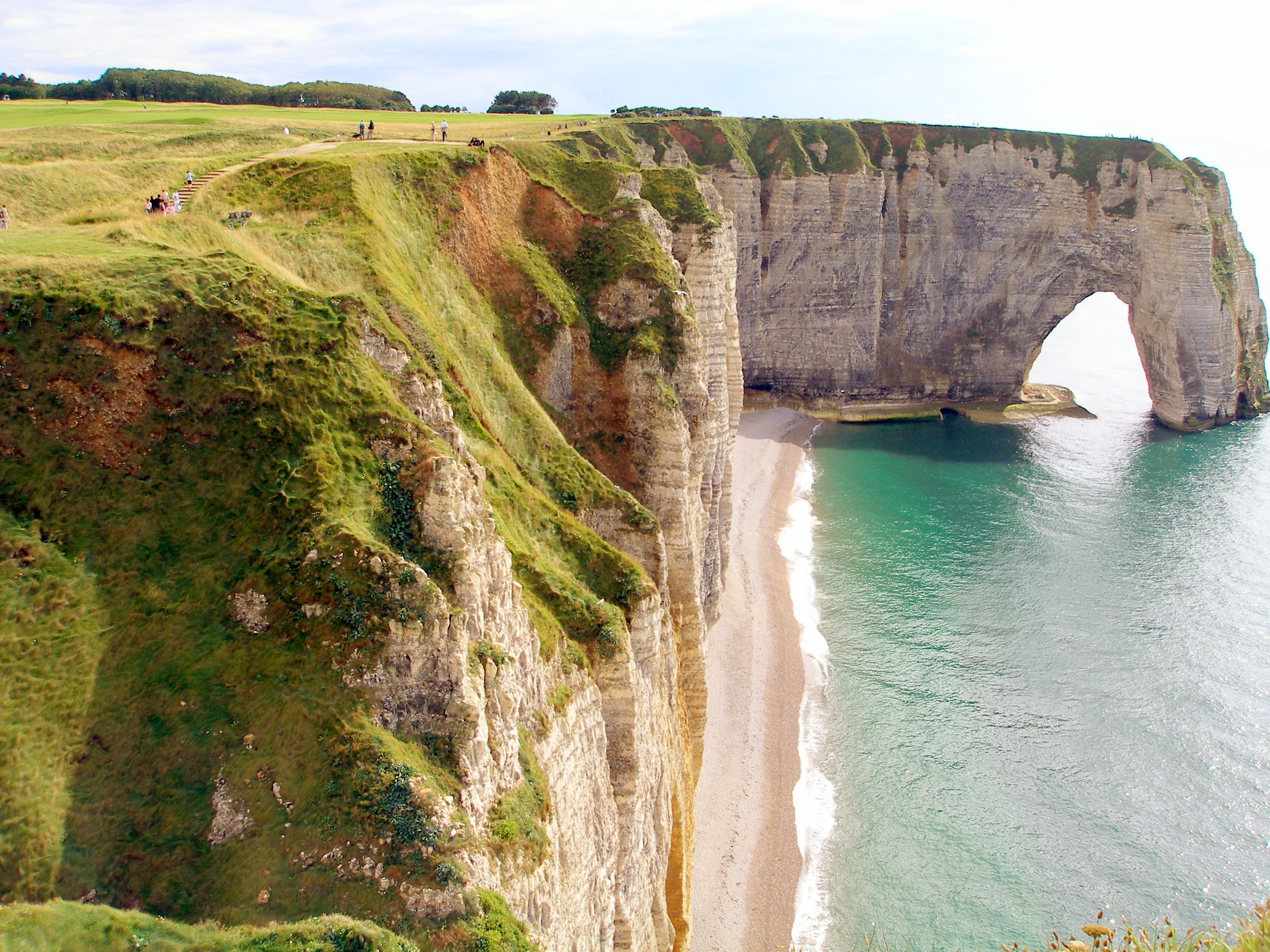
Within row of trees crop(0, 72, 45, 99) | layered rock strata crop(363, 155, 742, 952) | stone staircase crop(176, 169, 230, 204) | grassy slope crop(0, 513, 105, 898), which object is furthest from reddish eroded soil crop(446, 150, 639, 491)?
row of trees crop(0, 72, 45, 99)

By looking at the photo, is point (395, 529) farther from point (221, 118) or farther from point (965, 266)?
point (965, 266)

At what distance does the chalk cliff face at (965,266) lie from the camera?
8900 centimetres

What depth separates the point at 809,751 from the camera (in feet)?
138

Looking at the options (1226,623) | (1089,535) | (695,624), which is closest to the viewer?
(695,624)

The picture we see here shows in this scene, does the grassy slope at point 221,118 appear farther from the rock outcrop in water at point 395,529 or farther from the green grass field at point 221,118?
the rock outcrop in water at point 395,529

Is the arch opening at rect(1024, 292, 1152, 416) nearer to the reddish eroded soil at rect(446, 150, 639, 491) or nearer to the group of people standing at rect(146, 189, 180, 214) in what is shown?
the reddish eroded soil at rect(446, 150, 639, 491)

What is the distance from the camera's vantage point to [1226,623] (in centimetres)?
5312

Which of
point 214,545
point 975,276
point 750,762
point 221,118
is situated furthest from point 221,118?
point 975,276

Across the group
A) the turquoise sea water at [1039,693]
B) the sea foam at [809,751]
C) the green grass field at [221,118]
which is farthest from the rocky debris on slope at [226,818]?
the green grass field at [221,118]

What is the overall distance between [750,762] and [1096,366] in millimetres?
107783

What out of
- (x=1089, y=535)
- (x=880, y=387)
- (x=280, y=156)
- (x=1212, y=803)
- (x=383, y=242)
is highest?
(x=280, y=156)

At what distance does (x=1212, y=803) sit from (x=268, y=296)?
4341 centimetres

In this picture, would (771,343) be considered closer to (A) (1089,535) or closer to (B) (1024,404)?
(B) (1024,404)

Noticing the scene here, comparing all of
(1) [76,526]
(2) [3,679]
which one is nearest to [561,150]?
(1) [76,526]
